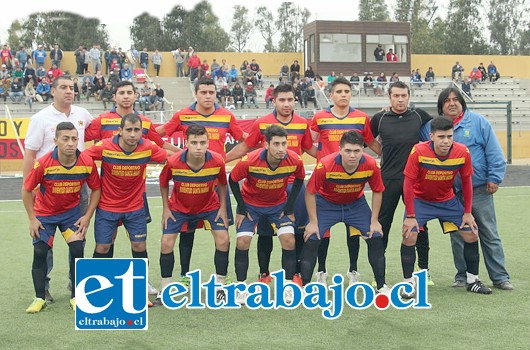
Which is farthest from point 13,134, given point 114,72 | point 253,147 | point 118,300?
point 118,300

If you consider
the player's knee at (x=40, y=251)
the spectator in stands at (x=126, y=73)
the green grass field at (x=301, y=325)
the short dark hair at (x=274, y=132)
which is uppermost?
the spectator in stands at (x=126, y=73)

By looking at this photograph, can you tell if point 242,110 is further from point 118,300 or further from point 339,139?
point 118,300

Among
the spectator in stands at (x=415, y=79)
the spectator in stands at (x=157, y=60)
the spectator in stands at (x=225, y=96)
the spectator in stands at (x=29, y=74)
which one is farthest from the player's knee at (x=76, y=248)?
the spectator in stands at (x=157, y=60)

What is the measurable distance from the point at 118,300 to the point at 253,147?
2.63 m

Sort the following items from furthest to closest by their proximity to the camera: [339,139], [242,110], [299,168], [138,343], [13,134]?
[242,110] < [13,134] < [339,139] < [299,168] < [138,343]

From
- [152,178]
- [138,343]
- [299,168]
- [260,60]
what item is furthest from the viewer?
[260,60]

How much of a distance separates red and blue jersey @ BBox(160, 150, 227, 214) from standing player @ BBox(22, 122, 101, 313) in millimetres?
707

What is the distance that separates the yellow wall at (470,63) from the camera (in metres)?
41.8

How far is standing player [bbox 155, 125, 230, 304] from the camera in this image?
22.3 ft

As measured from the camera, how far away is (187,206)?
6.94 metres

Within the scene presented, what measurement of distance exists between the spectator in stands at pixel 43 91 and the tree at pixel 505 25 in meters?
59.6

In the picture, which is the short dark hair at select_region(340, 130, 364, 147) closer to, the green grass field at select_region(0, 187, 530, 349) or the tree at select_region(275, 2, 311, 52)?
the green grass field at select_region(0, 187, 530, 349)

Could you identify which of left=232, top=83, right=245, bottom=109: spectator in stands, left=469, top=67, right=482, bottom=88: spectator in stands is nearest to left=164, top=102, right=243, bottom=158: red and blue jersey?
left=232, top=83, right=245, bottom=109: spectator in stands

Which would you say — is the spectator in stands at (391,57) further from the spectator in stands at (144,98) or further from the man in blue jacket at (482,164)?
the man in blue jacket at (482,164)
